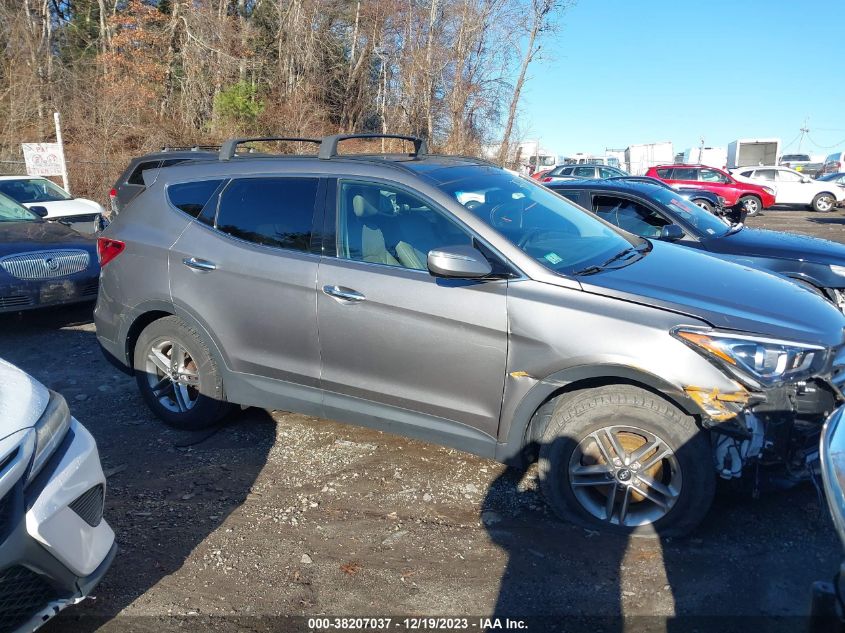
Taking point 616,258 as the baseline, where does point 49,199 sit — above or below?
below

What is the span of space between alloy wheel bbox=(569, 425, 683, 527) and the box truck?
3920cm

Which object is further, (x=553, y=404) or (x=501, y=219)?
(x=501, y=219)

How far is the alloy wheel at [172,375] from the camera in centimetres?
450

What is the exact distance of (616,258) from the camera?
3859 millimetres

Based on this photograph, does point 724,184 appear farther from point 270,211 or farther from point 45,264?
point 270,211

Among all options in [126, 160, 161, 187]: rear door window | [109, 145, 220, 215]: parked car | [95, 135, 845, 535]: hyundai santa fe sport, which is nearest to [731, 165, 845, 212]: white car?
[109, 145, 220, 215]: parked car

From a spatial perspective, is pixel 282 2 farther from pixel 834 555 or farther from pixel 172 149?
pixel 834 555

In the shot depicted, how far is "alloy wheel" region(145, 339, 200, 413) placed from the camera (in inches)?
177

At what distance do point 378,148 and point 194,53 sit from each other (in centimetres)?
778

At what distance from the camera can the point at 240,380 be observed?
13.8 ft

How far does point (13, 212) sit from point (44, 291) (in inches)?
81.6

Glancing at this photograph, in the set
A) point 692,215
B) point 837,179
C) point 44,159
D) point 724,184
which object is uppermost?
point 837,179

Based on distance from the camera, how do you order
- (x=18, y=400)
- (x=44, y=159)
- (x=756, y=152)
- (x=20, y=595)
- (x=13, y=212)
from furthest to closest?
1. (x=756, y=152)
2. (x=44, y=159)
3. (x=13, y=212)
4. (x=18, y=400)
5. (x=20, y=595)

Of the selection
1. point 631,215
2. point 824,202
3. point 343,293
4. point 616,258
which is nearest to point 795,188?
point 824,202
